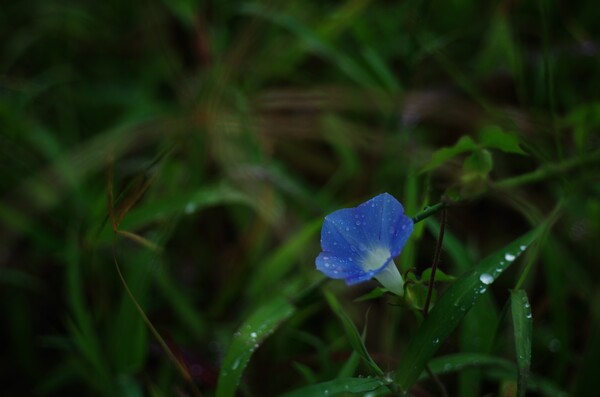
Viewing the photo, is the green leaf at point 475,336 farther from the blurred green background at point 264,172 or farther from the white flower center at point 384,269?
the white flower center at point 384,269

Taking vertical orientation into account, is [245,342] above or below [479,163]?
below

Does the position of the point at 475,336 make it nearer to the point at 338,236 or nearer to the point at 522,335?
the point at 522,335

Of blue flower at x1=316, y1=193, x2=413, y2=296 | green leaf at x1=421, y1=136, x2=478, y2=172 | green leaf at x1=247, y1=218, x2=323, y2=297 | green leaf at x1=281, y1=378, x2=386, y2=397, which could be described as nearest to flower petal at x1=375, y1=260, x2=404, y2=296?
blue flower at x1=316, y1=193, x2=413, y2=296

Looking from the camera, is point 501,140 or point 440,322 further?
point 501,140

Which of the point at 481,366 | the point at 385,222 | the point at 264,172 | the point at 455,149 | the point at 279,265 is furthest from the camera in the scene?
the point at 264,172

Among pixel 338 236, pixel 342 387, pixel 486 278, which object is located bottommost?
pixel 342 387

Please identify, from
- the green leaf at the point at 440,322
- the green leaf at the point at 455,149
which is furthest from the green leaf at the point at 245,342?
the green leaf at the point at 455,149

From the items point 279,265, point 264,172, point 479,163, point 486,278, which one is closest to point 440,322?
point 486,278
